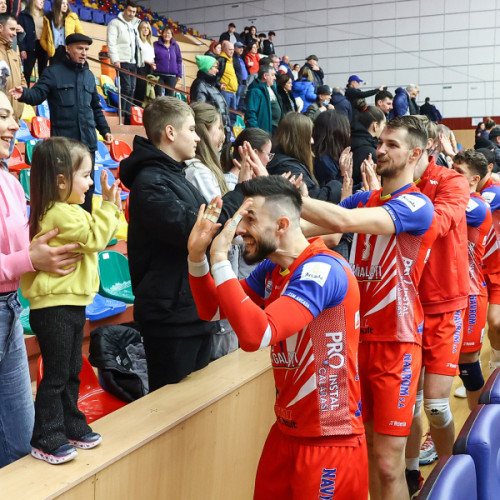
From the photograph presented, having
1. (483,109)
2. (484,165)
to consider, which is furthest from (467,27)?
(484,165)

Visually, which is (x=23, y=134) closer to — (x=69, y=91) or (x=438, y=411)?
(x=69, y=91)

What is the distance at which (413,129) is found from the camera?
8.39 feet

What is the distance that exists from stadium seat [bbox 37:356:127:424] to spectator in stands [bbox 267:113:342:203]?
4.78ft

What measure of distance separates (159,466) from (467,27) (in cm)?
1581

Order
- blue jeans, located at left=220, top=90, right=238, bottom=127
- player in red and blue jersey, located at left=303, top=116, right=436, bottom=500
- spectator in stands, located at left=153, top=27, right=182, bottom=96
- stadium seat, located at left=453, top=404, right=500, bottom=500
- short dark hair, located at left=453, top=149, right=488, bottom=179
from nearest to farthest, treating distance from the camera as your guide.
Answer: stadium seat, located at left=453, top=404, right=500, bottom=500 → player in red and blue jersey, located at left=303, top=116, right=436, bottom=500 → short dark hair, located at left=453, top=149, right=488, bottom=179 → spectator in stands, located at left=153, top=27, right=182, bottom=96 → blue jeans, located at left=220, top=90, right=238, bottom=127

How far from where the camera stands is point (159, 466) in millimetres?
2076

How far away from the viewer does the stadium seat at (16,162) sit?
5.75m

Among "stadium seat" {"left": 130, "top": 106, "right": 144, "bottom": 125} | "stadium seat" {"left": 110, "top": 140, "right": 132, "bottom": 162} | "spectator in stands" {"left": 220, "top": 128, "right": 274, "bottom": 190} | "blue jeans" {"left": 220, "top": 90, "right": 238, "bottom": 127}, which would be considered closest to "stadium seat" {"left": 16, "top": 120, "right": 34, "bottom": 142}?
"stadium seat" {"left": 110, "top": 140, "right": 132, "bottom": 162}

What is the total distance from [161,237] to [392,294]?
0.93 m

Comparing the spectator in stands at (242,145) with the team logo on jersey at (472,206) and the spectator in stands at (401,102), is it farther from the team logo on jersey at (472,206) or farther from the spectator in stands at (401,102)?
the spectator in stands at (401,102)

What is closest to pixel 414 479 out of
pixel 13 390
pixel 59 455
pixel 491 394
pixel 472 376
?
pixel 472 376

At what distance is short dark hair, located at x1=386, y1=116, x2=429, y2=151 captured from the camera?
255 centimetres

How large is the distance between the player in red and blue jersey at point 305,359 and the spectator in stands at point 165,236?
37 centimetres

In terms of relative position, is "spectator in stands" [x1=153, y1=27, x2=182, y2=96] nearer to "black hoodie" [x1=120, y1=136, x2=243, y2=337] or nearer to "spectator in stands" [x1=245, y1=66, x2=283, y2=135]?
"spectator in stands" [x1=245, y1=66, x2=283, y2=135]
